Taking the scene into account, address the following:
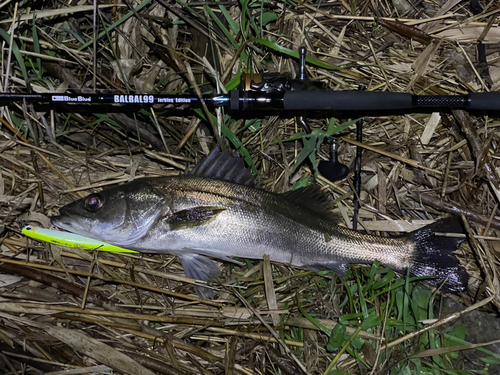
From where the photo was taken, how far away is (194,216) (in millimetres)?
3023

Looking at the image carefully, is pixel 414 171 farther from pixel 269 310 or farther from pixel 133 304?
pixel 133 304

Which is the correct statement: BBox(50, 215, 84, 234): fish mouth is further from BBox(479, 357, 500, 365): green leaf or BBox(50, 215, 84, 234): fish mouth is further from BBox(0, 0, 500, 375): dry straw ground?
BBox(479, 357, 500, 365): green leaf

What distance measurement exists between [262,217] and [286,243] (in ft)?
0.93

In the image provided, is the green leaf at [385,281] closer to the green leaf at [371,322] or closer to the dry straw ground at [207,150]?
the dry straw ground at [207,150]

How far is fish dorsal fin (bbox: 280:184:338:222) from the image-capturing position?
3.23 m

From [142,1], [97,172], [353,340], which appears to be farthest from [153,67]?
[353,340]

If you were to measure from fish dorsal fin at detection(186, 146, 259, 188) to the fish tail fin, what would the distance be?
1413 millimetres

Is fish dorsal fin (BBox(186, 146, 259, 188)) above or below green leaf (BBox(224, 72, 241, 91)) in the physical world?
below

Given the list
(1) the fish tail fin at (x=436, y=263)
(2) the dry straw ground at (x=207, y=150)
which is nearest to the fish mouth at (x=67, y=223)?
(2) the dry straw ground at (x=207, y=150)

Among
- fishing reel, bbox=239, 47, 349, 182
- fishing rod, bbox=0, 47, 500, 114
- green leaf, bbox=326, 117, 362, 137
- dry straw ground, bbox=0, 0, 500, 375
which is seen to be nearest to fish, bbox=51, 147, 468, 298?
dry straw ground, bbox=0, 0, 500, 375

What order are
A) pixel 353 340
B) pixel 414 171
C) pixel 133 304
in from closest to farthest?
pixel 353 340
pixel 133 304
pixel 414 171

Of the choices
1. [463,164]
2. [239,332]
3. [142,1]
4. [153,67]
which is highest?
[142,1]

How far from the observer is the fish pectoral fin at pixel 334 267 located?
3135 millimetres

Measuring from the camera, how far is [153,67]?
350cm
